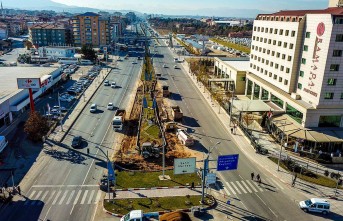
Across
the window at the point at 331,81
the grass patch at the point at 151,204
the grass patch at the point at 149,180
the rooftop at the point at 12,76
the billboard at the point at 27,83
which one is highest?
the window at the point at 331,81

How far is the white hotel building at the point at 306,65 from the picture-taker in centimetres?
5559

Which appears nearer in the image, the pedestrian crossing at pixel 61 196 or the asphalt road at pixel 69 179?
the asphalt road at pixel 69 179

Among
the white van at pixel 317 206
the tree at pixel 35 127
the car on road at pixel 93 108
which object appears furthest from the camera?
the car on road at pixel 93 108

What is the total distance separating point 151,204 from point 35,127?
28374mm

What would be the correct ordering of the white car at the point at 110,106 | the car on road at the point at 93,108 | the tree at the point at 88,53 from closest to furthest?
the car on road at the point at 93,108 → the white car at the point at 110,106 → the tree at the point at 88,53

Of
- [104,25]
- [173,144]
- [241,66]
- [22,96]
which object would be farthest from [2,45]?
[173,144]

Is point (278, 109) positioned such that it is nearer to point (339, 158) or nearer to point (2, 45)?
point (339, 158)

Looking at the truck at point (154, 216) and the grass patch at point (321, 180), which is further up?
the truck at point (154, 216)

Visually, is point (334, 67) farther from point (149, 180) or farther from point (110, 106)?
point (110, 106)

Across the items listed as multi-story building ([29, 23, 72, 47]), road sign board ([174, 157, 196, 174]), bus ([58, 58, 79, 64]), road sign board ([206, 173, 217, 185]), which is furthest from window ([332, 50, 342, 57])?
multi-story building ([29, 23, 72, 47])

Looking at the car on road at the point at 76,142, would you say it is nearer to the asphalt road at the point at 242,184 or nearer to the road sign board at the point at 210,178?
the asphalt road at the point at 242,184

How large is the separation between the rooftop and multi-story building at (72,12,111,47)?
93.0 metres

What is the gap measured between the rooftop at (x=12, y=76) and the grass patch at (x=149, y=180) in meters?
36.1

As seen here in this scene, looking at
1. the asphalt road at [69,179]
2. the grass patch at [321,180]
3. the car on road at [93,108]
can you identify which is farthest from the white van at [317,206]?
the car on road at [93,108]
